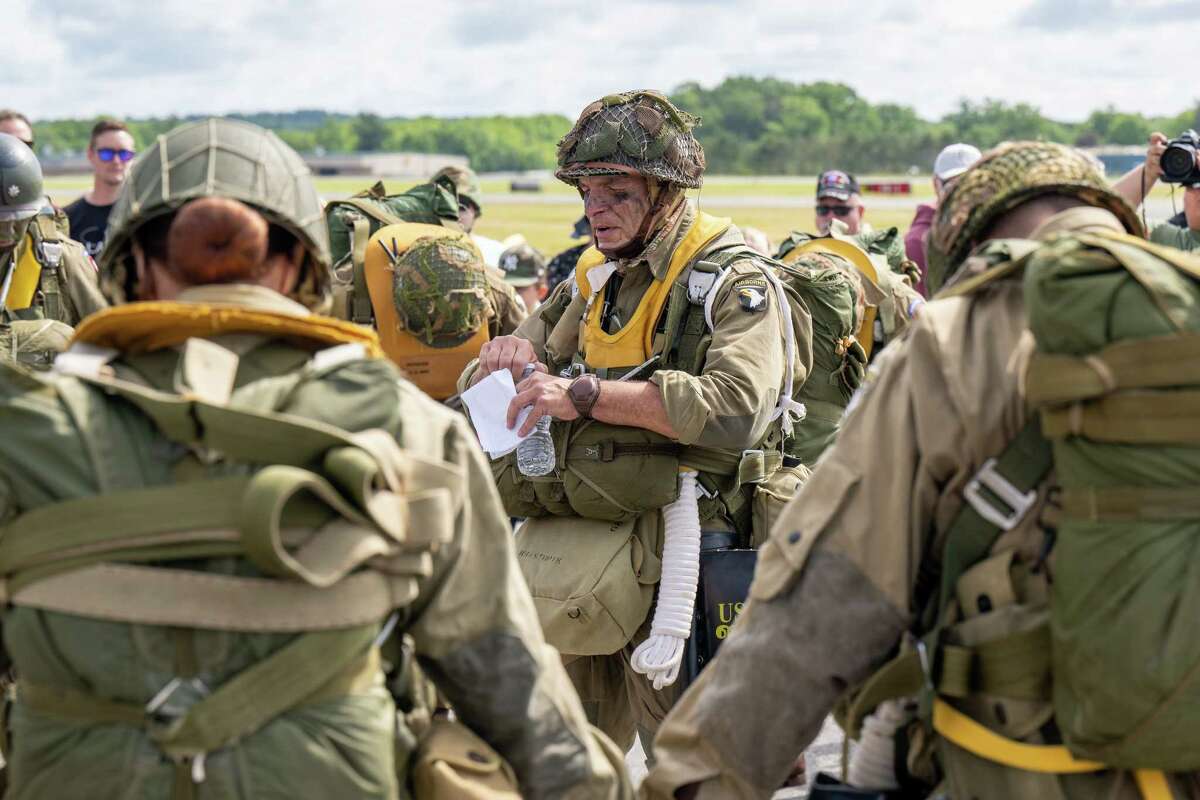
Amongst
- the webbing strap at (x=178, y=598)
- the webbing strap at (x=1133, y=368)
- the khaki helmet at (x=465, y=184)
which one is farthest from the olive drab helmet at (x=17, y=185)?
the webbing strap at (x=1133, y=368)

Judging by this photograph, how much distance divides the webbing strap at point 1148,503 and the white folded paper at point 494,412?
2364mm

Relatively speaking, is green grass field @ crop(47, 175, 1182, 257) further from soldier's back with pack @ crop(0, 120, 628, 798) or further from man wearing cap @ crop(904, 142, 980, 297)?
soldier's back with pack @ crop(0, 120, 628, 798)

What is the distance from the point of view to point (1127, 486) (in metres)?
2.17

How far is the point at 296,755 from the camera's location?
2.12 meters

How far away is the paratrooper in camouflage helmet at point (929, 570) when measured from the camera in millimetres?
2357

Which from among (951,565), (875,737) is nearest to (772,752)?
(875,737)

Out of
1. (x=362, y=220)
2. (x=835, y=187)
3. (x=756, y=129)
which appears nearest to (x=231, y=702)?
(x=362, y=220)

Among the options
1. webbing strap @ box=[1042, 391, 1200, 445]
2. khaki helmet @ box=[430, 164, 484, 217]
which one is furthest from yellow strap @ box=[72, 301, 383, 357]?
khaki helmet @ box=[430, 164, 484, 217]

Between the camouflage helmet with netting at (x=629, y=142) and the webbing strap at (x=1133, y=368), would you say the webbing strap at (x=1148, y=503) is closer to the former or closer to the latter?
the webbing strap at (x=1133, y=368)

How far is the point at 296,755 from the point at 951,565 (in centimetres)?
114

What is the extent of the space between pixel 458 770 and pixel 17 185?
419 cm

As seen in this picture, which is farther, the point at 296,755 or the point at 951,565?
the point at 951,565

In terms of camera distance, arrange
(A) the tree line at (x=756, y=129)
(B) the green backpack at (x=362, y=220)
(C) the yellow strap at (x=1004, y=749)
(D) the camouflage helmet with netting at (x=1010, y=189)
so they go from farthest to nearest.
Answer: (A) the tree line at (x=756, y=129)
(B) the green backpack at (x=362, y=220)
(D) the camouflage helmet with netting at (x=1010, y=189)
(C) the yellow strap at (x=1004, y=749)

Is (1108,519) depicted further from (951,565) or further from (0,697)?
(0,697)
